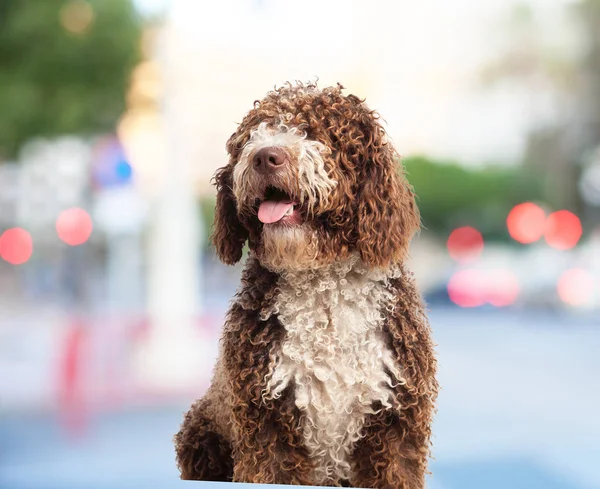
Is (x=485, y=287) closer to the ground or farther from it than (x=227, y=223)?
closer to the ground

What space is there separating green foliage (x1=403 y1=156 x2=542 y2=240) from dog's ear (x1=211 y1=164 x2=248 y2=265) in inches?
34.7

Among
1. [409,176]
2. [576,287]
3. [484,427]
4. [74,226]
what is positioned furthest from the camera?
[74,226]

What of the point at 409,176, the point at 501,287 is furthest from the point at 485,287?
the point at 409,176

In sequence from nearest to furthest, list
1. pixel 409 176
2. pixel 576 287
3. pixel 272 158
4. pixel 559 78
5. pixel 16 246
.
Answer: pixel 272 158
pixel 409 176
pixel 559 78
pixel 576 287
pixel 16 246

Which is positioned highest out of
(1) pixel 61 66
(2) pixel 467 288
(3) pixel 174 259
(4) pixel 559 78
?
(1) pixel 61 66

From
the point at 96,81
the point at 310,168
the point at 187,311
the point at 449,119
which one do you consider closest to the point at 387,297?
the point at 310,168

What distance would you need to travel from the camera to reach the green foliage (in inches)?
93.3

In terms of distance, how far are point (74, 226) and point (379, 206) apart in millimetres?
2576

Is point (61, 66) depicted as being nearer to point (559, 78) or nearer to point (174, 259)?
point (174, 259)

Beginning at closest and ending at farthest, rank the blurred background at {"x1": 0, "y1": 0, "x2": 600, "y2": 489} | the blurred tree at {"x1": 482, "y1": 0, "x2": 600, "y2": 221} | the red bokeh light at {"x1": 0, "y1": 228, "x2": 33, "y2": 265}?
the blurred background at {"x1": 0, "y1": 0, "x2": 600, "y2": 489}
the blurred tree at {"x1": 482, "y1": 0, "x2": 600, "y2": 221}
the red bokeh light at {"x1": 0, "y1": 228, "x2": 33, "y2": 265}

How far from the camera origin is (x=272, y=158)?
1479mm

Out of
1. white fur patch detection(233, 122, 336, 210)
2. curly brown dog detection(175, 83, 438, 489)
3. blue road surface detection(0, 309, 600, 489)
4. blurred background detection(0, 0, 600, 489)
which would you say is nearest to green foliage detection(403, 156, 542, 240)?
blurred background detection(0, 0, 600, 489)

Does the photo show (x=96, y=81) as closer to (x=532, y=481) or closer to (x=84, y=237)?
(x=84, y=237)

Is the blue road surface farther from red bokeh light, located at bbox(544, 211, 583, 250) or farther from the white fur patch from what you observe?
the white fur patch
